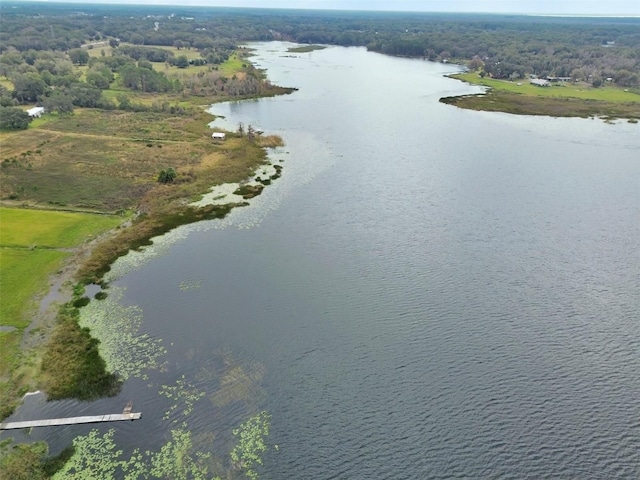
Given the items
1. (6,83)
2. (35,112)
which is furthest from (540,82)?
(6,83)

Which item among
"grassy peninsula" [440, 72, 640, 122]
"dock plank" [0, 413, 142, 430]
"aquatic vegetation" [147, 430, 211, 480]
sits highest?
"grassy peninsula" [440, 72, 640, 122]

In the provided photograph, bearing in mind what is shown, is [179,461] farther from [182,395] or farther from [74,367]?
[74,367]

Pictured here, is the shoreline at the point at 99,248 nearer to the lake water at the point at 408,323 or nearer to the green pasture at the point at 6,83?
the lake water at the point at 408,323

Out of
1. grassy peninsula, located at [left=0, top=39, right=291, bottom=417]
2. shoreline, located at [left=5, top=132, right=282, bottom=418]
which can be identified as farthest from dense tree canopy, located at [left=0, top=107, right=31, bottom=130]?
shoreline, located at [left=5, top=132, right=282, bottom=418]

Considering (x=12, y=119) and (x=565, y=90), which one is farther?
(x=565, y=90)

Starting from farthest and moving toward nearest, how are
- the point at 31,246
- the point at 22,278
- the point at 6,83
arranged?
the point at 6,83
the point at 31,246
the point at 22,278

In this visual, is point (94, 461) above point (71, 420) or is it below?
below

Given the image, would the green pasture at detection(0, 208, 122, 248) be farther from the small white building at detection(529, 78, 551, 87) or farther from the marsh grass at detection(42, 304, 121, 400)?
the small white building at detection(529, 78, 551, 87)
